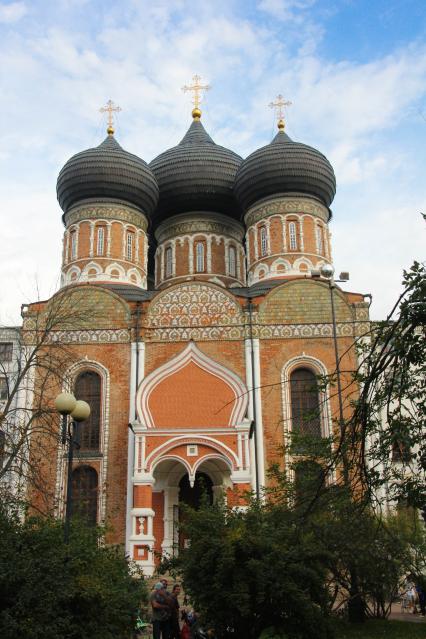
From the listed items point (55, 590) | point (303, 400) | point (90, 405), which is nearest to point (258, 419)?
point (303, 400)

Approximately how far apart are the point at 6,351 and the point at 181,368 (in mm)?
7813

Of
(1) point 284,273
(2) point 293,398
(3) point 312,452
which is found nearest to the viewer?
(3) point 312,452

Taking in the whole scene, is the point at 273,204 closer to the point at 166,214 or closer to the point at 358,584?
the point at 166,214

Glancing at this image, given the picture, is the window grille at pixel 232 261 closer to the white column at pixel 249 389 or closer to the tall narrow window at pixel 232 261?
the tall narrow window at pixel 232 261

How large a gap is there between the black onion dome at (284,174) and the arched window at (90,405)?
8.84m

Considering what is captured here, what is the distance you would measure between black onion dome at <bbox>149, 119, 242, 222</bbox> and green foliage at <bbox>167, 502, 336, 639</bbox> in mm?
19334

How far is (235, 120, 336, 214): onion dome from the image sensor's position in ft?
79.6

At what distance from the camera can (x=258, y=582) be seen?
778 cm

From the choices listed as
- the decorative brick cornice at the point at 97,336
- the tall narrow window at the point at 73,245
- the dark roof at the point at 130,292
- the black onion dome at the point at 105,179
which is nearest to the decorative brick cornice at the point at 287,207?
the black onion dome at the point at 105,179

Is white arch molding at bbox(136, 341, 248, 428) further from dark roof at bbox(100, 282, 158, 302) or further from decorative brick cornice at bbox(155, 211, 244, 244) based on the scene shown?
decorative brick cornice at bbox(155, 211, 244, 244)

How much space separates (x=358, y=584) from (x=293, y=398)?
361 inches

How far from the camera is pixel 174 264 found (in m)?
26.0

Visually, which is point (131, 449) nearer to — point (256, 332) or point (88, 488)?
point (88, 488)

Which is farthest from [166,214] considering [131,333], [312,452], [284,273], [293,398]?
[312,452]
